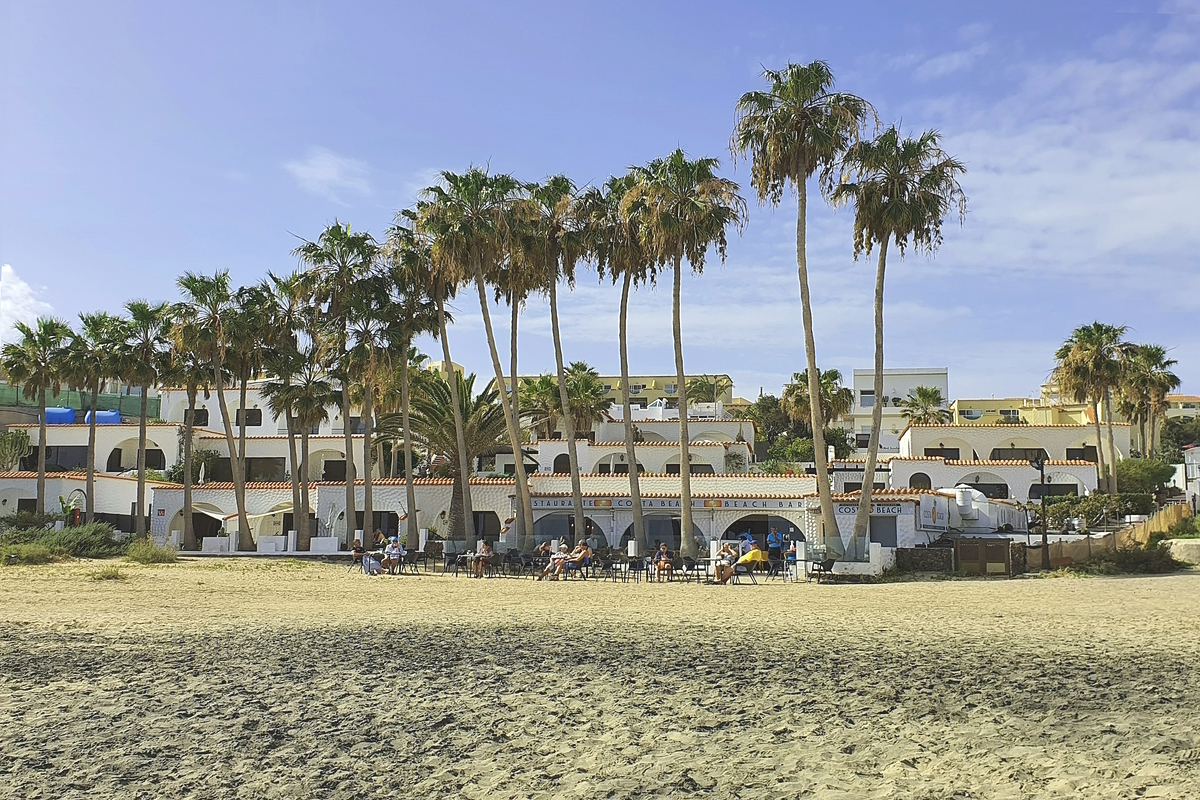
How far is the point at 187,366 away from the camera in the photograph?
38.8 meters

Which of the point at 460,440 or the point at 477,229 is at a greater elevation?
the point at 477,229

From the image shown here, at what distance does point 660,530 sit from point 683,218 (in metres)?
11.3

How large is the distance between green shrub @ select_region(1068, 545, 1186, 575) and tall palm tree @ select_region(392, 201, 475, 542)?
63.6 ft

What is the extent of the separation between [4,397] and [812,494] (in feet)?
158

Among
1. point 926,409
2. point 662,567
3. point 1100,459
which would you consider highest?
point 926,409

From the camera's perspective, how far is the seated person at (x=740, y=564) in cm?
2494

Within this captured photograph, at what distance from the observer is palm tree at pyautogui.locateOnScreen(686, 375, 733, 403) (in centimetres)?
8100

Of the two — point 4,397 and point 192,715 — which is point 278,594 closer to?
point 192,715

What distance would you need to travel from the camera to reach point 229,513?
4047cm

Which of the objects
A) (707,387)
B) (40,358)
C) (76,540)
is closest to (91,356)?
(40,358)

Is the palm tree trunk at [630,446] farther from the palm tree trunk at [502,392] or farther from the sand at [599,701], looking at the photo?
the sand at [599,701]

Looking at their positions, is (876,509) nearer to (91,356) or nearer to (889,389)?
(91,356)

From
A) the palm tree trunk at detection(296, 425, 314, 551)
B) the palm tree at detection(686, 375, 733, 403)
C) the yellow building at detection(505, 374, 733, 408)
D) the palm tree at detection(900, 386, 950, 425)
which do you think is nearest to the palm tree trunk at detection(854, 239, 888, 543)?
the palm tree trunk at detection(296, 425, 314, 551)

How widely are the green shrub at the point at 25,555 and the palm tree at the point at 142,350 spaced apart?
352 inches
